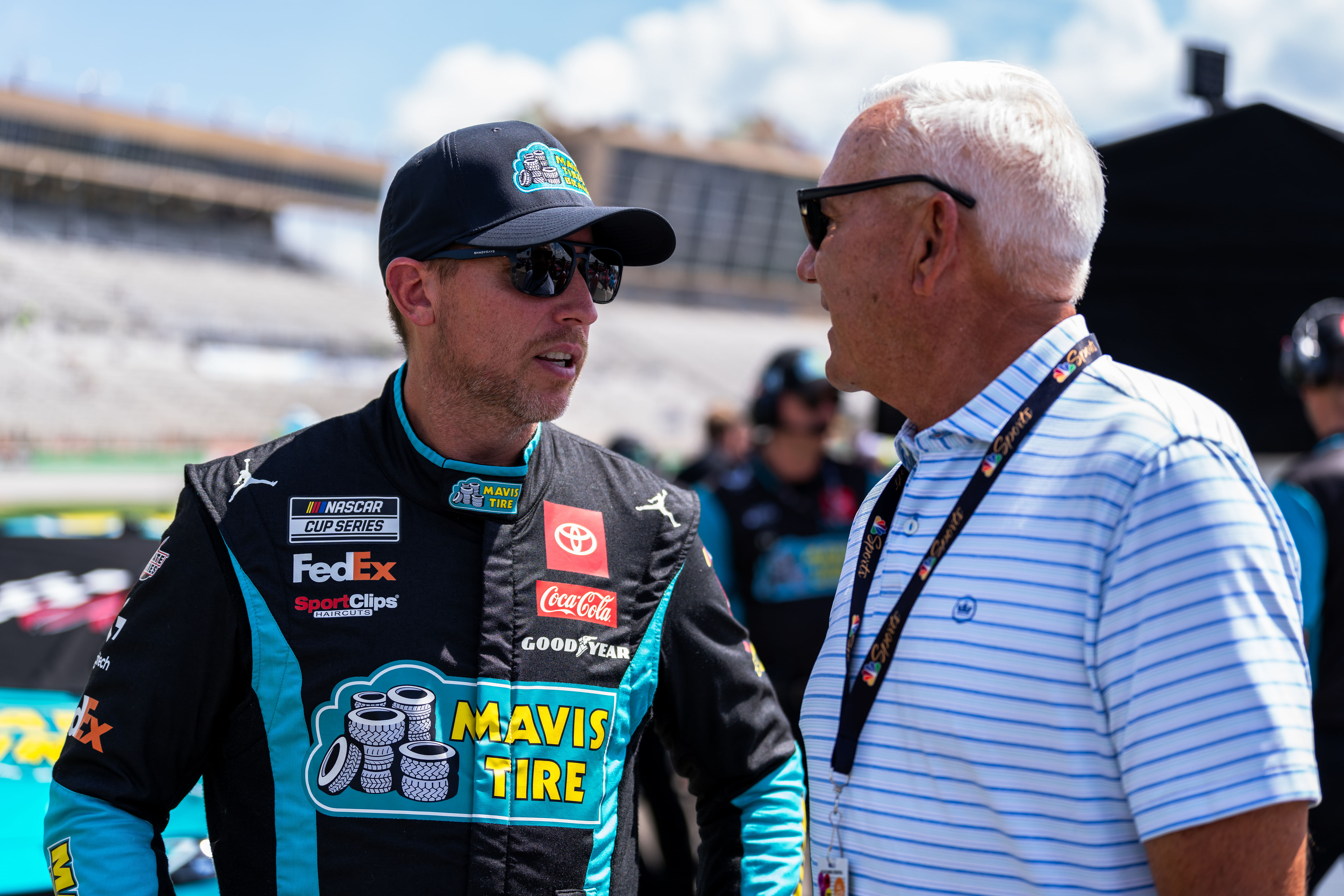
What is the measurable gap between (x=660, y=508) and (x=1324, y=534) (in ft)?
6.49

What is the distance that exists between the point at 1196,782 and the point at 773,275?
184ft

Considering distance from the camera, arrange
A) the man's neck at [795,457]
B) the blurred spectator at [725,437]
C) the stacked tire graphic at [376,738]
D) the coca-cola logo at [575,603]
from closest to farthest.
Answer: the stacked tire graphic at [376,738] → the coca-cola logo at [575,603] → the man's neck at [795,457] → the blurred spectator at [725,437]

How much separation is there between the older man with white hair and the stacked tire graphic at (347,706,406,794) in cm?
62

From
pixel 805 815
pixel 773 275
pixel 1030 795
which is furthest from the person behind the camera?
pixel 773 275

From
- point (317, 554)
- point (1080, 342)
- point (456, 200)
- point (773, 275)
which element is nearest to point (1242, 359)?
point (1080, 342)

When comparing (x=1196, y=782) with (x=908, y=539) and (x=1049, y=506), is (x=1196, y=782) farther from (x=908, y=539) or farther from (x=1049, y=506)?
(x=908, y=539)

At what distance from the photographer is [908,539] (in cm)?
135

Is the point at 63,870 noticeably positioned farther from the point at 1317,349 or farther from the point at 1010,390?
the point at 1317,349

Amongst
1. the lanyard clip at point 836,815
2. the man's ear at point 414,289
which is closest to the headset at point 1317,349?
the lanyard clip at point 836,815

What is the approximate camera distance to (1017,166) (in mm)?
1320

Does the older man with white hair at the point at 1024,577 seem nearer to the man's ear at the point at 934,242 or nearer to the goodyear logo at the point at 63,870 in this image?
the man's ear at the point at 934,242

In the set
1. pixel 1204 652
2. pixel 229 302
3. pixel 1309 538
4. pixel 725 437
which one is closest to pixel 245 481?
pixel 1204 652

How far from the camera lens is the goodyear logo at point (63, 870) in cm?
156

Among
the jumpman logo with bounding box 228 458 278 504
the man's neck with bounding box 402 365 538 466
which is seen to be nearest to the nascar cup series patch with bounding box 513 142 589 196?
the man's neck with bounding box 402 365 538 466
